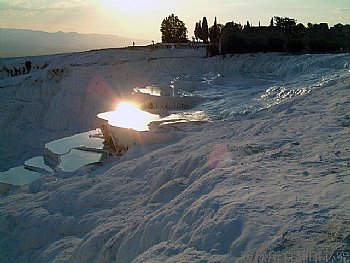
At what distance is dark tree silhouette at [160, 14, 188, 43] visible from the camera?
52.0 metres

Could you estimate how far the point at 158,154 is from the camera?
35.7 ft

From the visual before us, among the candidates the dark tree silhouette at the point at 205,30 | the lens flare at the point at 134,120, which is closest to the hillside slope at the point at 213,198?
the lens flare at the point at 134,120

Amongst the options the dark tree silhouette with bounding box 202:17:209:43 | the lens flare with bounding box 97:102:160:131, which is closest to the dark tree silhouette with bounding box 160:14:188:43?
the dark tree silhouette with bounding box 202:17:209:43

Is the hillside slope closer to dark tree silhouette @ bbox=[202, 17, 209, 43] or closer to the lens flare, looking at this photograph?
the lens flare

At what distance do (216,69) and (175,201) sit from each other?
23.7m

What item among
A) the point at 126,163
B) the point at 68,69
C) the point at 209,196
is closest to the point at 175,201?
the point at 209,196

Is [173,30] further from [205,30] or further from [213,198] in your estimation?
[213,198]

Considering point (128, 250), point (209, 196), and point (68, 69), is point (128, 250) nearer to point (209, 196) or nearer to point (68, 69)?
point (209, 196)

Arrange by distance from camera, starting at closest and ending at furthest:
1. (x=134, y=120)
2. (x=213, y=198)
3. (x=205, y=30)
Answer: (x=213, y=198) < (x=134, y=120) < (x=205, y=30)

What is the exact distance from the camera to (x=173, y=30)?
52.2 metres

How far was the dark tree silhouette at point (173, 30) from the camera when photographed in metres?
52.0

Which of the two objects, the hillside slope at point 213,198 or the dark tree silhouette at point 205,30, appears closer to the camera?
the hillside slope at point 213,198

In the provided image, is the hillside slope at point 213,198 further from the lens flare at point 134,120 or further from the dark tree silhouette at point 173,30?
the dark tree silhouette at point 173,30

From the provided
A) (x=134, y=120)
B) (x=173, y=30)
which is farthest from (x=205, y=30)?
(x=134, y=120)
